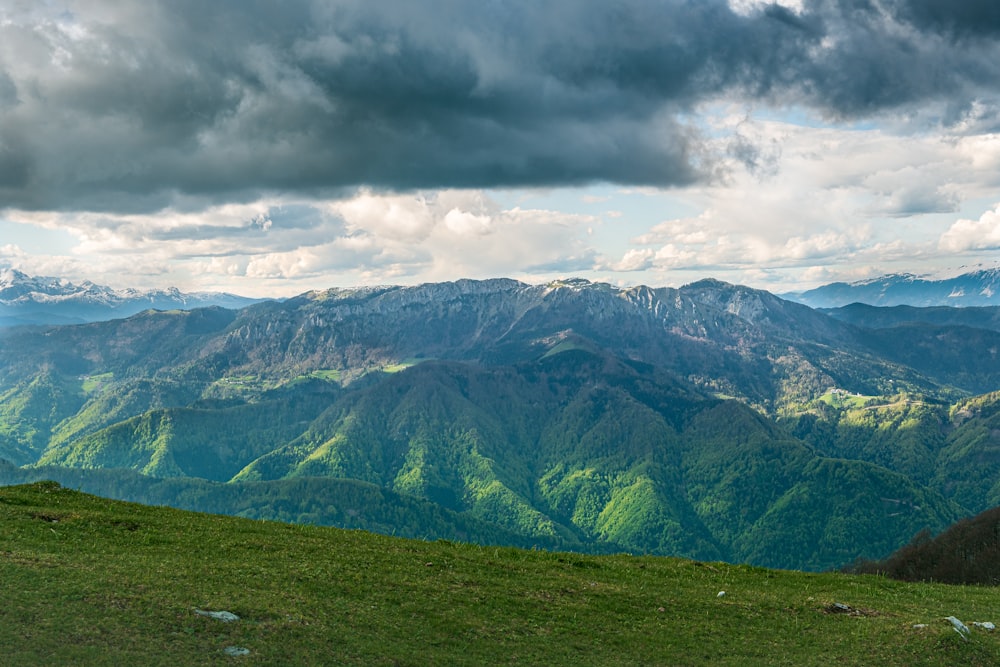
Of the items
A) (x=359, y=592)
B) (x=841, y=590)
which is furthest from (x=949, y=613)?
(x=359, y=592)

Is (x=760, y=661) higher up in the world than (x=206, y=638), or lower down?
lower down

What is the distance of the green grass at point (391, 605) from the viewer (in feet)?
108

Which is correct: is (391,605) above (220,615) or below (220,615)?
below

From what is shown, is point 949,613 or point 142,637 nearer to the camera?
point 142,637

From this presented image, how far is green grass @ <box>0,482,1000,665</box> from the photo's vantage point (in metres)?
33.0

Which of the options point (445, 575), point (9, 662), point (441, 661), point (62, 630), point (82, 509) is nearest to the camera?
point (9, 662)

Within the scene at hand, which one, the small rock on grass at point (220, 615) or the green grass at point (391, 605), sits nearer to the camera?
the green grass at point (391, 605)

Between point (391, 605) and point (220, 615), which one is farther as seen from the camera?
point (391, 605)

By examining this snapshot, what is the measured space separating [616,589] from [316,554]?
20.7m

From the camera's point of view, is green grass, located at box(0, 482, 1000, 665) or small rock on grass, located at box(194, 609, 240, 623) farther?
small rock on grass, located at box(194, 609, 240, 623)

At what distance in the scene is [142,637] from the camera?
105 ft

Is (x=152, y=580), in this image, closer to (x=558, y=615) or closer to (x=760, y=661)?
(x=558, y=615)

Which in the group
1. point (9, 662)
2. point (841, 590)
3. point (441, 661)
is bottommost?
point (841, 590)

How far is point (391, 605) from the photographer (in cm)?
3991
